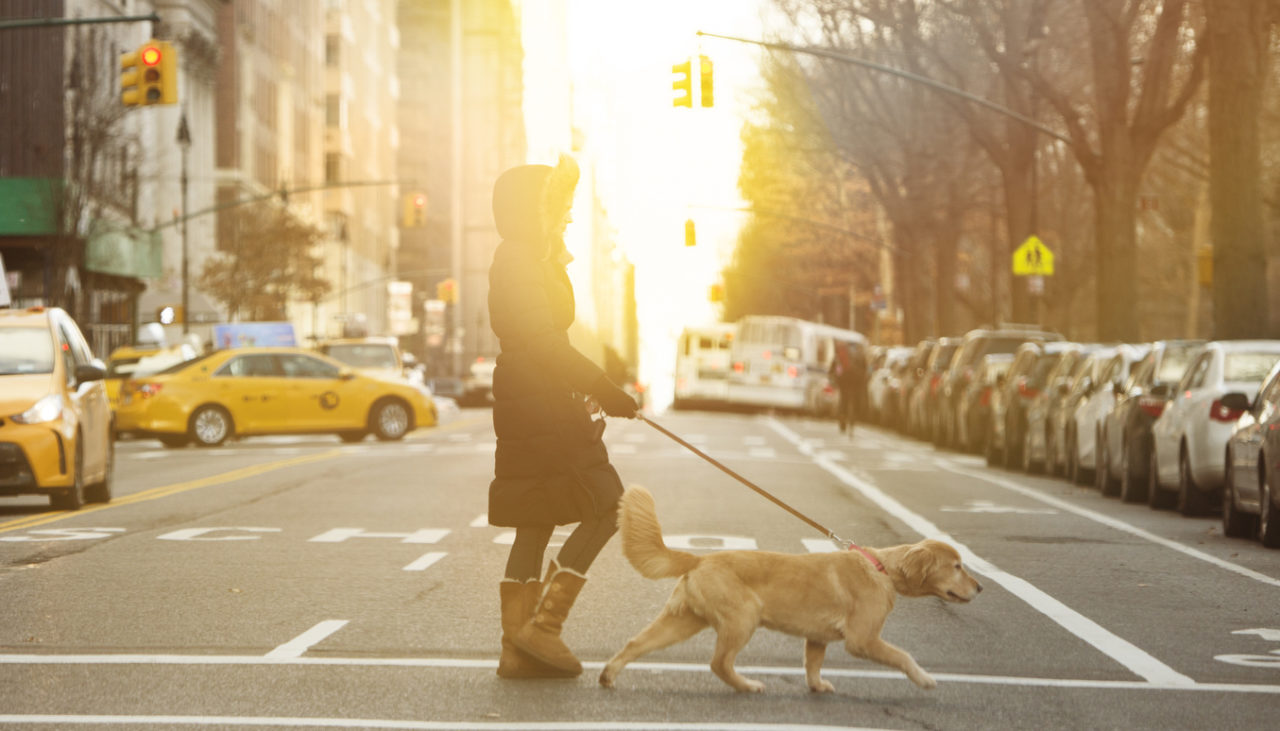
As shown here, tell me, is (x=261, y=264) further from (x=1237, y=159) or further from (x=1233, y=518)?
(x=1233, y=518)

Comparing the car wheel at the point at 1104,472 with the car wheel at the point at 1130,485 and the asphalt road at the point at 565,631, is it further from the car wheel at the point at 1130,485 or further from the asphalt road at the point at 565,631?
the asphalt road at the point at 565,631

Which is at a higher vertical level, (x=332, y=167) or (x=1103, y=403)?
(x=332, y=167)

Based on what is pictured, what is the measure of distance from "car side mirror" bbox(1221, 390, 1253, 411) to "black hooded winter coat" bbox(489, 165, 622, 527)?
9.02 meters

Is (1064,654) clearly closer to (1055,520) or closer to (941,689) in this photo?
(941,689)

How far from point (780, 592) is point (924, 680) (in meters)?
0.69

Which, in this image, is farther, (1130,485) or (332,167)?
(332,167)

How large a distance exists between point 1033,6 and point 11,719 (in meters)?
32.8

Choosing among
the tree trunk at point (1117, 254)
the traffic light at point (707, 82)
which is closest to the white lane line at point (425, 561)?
the traffic light at point (707, 82)

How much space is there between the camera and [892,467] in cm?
2759

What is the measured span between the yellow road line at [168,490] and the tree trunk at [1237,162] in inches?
478

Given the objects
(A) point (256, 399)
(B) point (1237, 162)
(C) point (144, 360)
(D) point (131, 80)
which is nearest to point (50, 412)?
(D) point (131, 80)

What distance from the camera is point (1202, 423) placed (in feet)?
58.7

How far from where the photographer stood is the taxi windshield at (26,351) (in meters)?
17.8

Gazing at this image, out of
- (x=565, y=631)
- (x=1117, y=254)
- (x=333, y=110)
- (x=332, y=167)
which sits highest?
(x=333, y=110)
